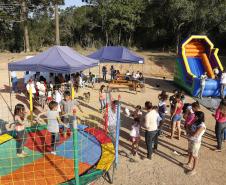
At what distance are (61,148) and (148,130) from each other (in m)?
2.36

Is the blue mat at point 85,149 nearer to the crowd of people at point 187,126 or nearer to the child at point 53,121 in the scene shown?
the child at point 53,121

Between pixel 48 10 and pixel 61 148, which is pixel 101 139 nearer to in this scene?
pixel 61 148

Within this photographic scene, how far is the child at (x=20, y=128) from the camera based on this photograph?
6.93 metres

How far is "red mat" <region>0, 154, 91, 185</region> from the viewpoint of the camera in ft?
19.9

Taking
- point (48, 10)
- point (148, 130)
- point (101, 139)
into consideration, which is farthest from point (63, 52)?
point (48, 10)

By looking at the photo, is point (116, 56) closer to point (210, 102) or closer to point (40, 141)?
point (210, 102)

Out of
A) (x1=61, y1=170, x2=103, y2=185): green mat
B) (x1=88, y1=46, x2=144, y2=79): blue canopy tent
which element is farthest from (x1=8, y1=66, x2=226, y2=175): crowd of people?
(x1=88, y1=46, x2=144, y2=79): blue canopy tent

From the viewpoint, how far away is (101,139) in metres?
8.18

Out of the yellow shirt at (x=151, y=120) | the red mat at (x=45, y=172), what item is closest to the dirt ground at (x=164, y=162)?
the red mat at (x=45, y=172)

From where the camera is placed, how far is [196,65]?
16844 millimetres

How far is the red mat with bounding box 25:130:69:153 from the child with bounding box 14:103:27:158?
0.43 m

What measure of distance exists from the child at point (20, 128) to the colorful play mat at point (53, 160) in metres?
0.18

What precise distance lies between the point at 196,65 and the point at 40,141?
11.5 meters

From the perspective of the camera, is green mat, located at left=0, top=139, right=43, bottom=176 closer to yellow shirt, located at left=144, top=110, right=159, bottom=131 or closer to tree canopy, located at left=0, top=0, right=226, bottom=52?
yellow shirt, located at left=144, top=110, right=159, bottom=131
